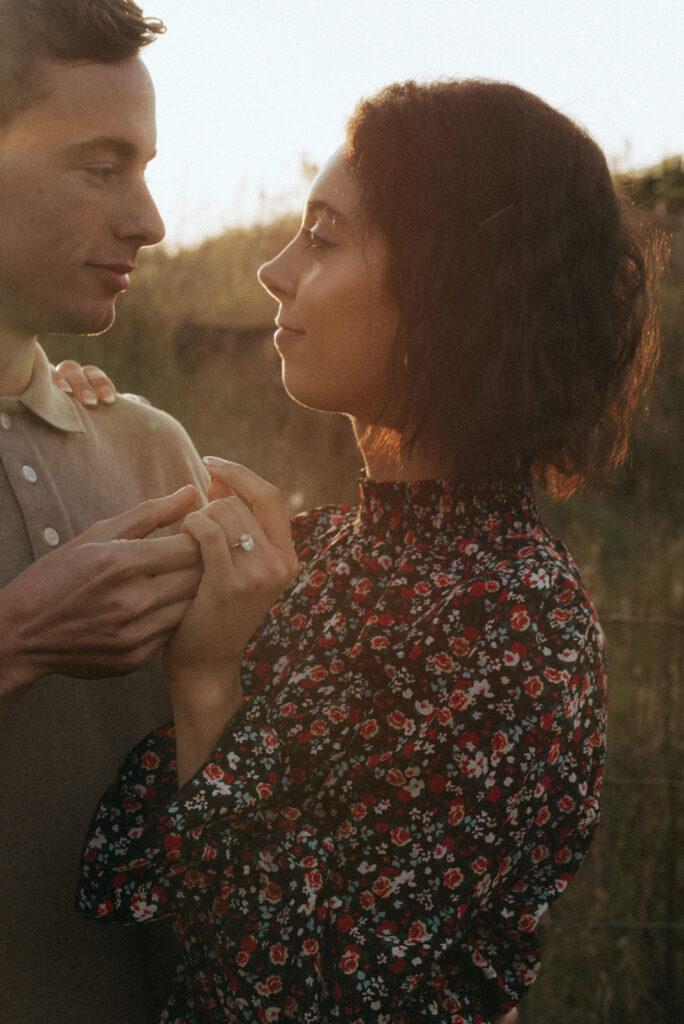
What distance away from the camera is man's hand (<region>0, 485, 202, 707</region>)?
142cm

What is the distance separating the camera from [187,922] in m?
1.46

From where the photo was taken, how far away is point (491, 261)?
1603mm

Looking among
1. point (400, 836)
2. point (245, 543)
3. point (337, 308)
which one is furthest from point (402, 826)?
point (337, 308)

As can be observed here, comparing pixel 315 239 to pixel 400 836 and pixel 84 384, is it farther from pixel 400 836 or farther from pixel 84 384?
pixel 400 836

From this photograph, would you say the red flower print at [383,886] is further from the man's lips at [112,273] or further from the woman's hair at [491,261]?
the man's lips at [112,273]

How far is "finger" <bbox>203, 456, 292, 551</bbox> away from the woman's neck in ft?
0.90

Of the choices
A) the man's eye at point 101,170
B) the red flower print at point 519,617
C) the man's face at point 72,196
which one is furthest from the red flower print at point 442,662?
the man's eye at point 101,170

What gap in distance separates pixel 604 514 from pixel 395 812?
6.56 meters

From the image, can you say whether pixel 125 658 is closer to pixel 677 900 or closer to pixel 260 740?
pixel 260 740

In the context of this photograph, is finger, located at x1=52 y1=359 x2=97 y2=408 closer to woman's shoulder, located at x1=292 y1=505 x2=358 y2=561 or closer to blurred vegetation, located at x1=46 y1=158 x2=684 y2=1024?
woman's shoulder, located at x1=292 y1=505 x2=358 y2=561

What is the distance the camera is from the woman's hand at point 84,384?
218 cm

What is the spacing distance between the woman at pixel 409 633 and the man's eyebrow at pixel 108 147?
19.4 inches

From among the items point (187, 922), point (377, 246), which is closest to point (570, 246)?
point (377, 246)

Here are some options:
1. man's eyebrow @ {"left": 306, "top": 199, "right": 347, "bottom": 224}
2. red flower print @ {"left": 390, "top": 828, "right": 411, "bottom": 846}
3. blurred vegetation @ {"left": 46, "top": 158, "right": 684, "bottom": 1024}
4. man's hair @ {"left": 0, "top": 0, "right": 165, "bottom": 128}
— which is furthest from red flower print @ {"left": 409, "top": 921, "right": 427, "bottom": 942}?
A: man's hair @ {"left": 0, "top": 0, "right": 165, "bottom": 128}
